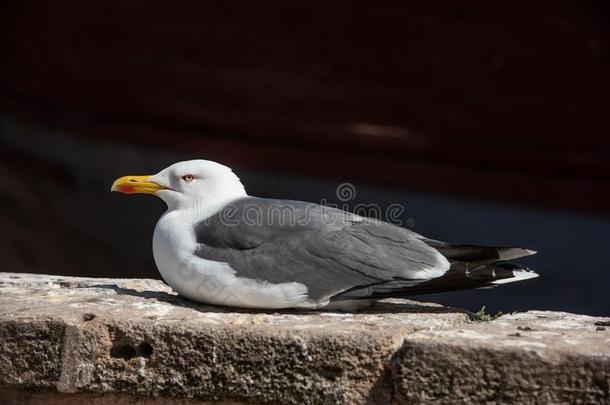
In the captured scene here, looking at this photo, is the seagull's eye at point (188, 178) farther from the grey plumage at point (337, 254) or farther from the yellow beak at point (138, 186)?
the grey plumage at point (337, 254)

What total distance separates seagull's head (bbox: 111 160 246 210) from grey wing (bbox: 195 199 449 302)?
19 centimetres

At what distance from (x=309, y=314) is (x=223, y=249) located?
0.38 metres

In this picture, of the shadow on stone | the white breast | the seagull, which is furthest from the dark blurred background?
the white breast

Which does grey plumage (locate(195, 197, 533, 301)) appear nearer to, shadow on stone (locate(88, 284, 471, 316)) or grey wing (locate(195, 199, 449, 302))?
grey wing (locate(195, 199, 449, 302))

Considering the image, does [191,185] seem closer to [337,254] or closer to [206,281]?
[206,281]

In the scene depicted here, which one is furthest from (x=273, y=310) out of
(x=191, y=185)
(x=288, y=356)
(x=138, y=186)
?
→ (x=138, y=186)

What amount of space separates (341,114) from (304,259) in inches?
178

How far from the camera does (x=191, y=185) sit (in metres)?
3.96

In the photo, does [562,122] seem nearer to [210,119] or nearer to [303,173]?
[303,173]

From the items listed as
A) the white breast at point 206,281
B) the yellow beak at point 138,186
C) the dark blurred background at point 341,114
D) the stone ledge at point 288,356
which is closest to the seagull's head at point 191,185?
the yellow beak at point 138,186

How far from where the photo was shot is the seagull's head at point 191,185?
394 cm

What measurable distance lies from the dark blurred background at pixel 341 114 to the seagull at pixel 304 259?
395cm

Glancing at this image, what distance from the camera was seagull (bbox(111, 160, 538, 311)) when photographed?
11.7ft

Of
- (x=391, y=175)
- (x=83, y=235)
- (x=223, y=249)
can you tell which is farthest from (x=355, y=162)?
(x=223, y=249)
